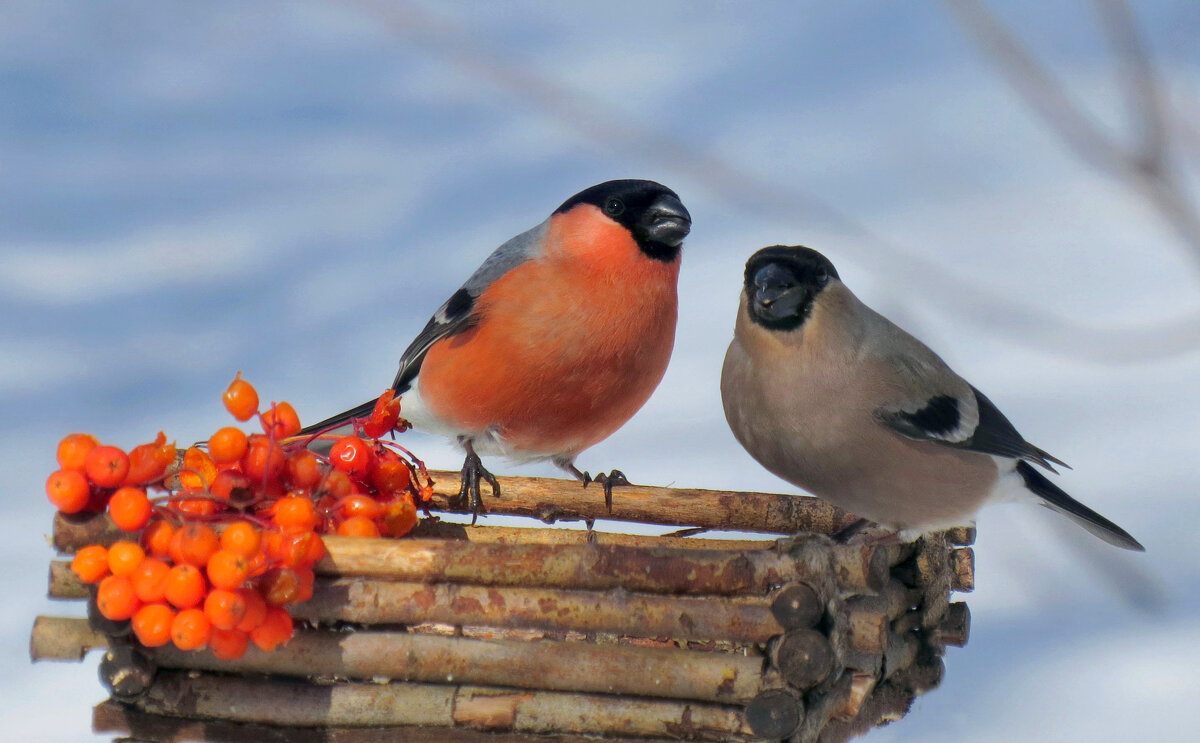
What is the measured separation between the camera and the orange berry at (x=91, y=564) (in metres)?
1.22

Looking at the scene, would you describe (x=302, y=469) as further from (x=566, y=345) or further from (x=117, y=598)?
(x=566, y=345)

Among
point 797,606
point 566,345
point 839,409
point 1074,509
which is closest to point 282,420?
point 566,345

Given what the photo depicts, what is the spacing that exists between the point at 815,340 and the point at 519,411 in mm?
521

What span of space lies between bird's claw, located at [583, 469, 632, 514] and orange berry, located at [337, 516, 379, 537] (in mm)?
502

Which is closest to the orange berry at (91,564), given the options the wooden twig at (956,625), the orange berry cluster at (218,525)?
the orange berry cluster at (218,525)

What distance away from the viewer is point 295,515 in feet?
4.18

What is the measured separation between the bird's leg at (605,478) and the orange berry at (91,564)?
82cm

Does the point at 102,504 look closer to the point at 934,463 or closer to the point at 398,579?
the point at 398,579

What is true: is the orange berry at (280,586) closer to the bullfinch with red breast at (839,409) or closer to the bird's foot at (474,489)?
the bird's foot at (474,489)

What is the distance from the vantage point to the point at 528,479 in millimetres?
1887

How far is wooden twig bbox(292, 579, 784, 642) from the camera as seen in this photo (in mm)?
1245

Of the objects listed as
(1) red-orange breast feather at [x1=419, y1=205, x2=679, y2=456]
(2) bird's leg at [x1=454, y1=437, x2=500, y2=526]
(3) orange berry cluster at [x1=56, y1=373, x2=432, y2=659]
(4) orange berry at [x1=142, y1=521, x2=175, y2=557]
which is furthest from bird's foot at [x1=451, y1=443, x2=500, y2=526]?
(4) orange berry at [x1=142, y1=521, x2=175, y2=557]

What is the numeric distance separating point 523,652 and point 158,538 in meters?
0.43

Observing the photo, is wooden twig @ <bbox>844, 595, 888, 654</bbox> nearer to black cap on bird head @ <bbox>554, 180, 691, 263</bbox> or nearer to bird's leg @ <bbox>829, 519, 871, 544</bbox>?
bird's leg @ <bbox>829, 519, 871, 544</bbox>
